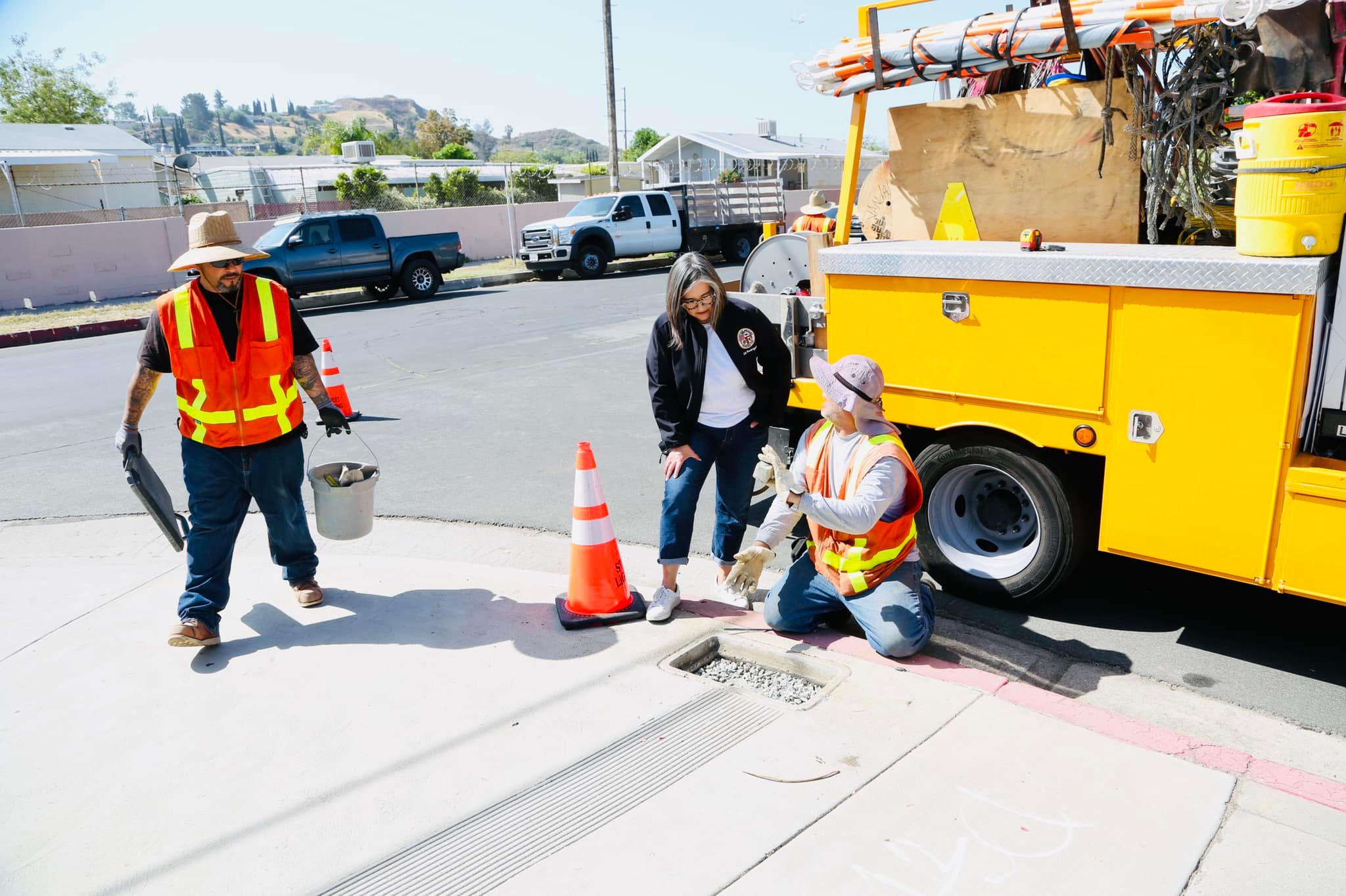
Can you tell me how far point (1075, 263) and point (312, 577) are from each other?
381cm

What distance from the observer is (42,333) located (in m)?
17.1

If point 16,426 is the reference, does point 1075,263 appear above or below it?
above

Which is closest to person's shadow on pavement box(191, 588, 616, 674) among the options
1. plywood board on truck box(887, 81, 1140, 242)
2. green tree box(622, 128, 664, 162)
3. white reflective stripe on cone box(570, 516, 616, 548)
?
white reflective stripe on cone box(570, 516, 616, 548)

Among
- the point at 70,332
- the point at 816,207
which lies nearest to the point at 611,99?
the point at 70,332

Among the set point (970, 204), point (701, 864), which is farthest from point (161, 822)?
point (970, 204)

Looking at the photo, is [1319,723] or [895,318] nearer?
[1319,723]

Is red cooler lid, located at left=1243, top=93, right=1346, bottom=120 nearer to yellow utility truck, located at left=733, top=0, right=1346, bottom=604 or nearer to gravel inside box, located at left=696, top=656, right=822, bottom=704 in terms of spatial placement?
yellow utility truck, located at left=733, top=0, right=1346, bottom=604

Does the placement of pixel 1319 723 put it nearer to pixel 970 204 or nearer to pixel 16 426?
pixel 970 204

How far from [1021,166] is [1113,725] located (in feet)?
8.75

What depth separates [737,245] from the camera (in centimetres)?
2612

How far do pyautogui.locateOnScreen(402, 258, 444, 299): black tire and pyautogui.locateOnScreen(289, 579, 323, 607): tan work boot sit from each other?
15981mm

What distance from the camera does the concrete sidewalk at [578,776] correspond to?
2.88 meters

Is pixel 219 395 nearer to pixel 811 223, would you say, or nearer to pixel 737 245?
pixel 811 223

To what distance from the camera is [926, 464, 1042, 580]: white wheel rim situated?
468cm
